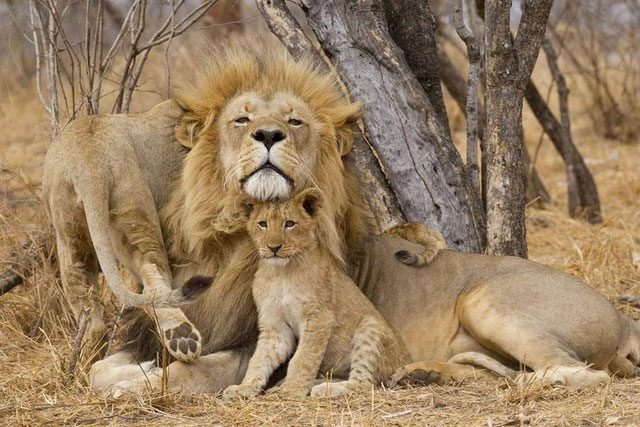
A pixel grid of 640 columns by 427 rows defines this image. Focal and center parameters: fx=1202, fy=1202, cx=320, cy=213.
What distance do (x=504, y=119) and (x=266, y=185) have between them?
147cm

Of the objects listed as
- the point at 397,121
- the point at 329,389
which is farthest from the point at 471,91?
the point at 329,389

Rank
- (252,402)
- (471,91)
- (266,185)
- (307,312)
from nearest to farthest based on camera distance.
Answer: (252,402)
(266,185)
(307,312)
(471,91)

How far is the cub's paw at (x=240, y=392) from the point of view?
396cm

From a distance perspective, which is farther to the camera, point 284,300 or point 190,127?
point 190,127

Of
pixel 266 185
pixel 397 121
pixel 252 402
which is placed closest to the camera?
pixel 252 402

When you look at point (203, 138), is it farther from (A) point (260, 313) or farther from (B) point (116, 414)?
(B) point (116, 414)

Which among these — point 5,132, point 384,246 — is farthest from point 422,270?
point 5,132

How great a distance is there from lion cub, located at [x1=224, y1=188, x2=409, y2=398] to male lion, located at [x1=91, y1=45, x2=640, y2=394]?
0.07 metres

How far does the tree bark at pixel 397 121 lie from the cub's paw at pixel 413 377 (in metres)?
1.04

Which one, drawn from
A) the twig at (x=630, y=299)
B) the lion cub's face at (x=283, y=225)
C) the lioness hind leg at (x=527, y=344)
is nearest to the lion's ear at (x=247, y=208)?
the lion cub's face at (x=283, y=225)

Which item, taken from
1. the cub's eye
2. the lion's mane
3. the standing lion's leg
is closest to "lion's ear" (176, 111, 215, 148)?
the lion's mane

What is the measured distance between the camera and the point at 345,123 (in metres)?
4.47

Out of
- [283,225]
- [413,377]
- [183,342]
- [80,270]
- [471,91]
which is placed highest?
[471,91]

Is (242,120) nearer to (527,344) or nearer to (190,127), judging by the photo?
(190,127)
